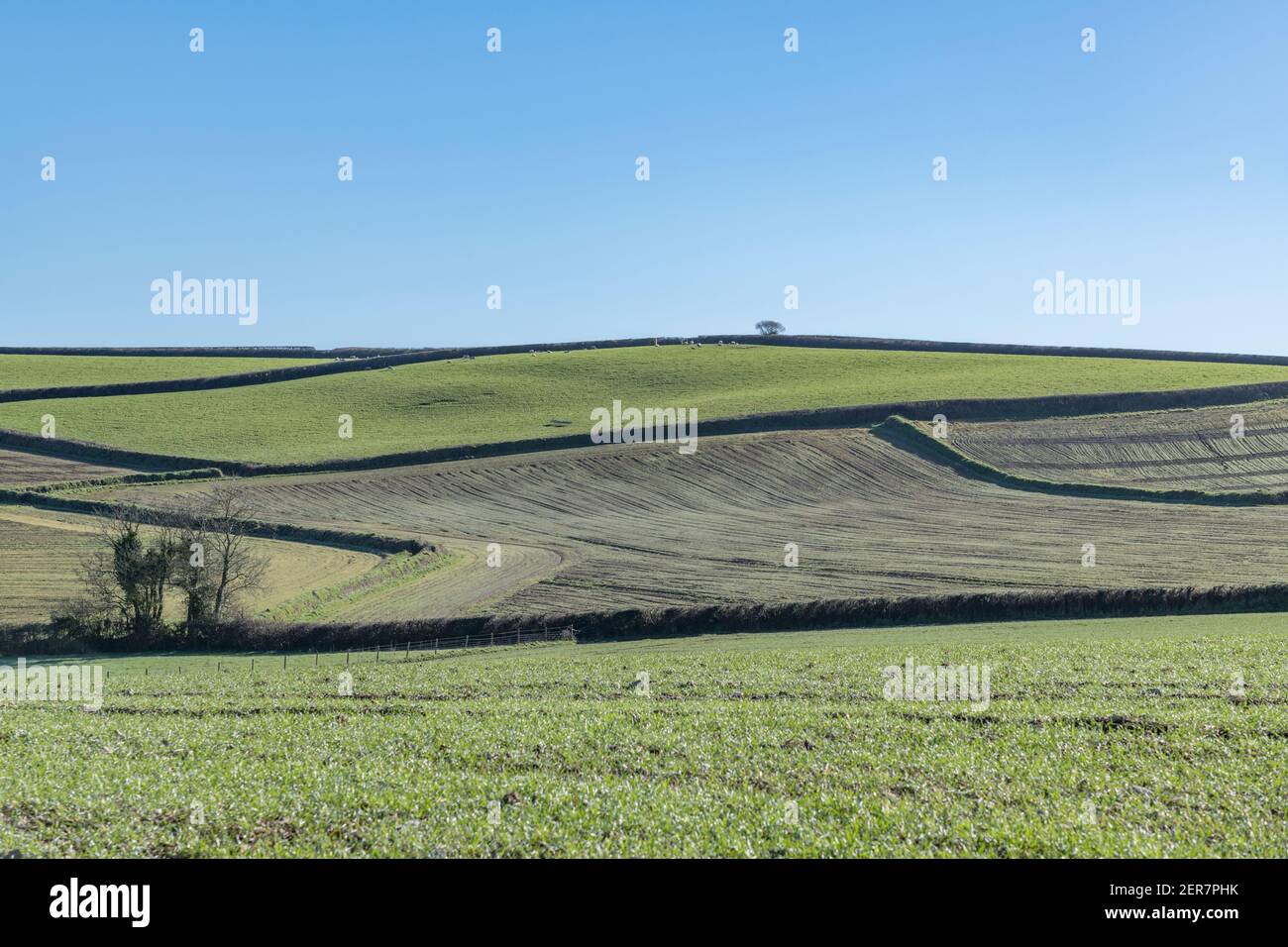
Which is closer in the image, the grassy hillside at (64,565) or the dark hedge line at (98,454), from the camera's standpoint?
the grassy hillside at (64,565)

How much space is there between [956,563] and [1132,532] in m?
13.1

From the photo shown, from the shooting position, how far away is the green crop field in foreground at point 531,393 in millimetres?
89312

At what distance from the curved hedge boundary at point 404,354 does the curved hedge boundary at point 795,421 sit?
2406cm

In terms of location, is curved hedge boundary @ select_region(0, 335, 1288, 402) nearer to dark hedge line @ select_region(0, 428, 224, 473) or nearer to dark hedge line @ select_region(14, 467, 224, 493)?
dark hedge line @ select_region(0, 428, 224, 473)

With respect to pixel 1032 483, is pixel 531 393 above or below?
above

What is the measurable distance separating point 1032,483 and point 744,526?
73.4ft

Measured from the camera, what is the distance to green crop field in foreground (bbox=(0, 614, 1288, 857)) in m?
15.9

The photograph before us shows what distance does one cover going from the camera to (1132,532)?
195ft

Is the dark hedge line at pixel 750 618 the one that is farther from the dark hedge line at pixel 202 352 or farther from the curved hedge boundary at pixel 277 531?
the dark hedge line at pixel 202 352

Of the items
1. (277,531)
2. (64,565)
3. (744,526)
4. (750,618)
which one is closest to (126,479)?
(277,531)

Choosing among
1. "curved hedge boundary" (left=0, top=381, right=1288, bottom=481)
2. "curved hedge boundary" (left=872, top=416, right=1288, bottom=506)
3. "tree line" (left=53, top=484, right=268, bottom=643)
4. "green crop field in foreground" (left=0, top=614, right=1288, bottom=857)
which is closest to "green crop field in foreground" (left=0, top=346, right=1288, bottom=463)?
"curved hedge boundary" (left=0, top=381, right=1288, bottom=481)

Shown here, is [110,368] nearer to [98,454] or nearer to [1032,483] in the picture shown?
[98,454]

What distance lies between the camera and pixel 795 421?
8925cm

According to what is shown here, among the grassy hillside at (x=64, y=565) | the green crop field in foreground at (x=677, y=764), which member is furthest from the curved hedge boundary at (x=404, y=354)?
the green crop field in foreground at (x=677, y=764)
